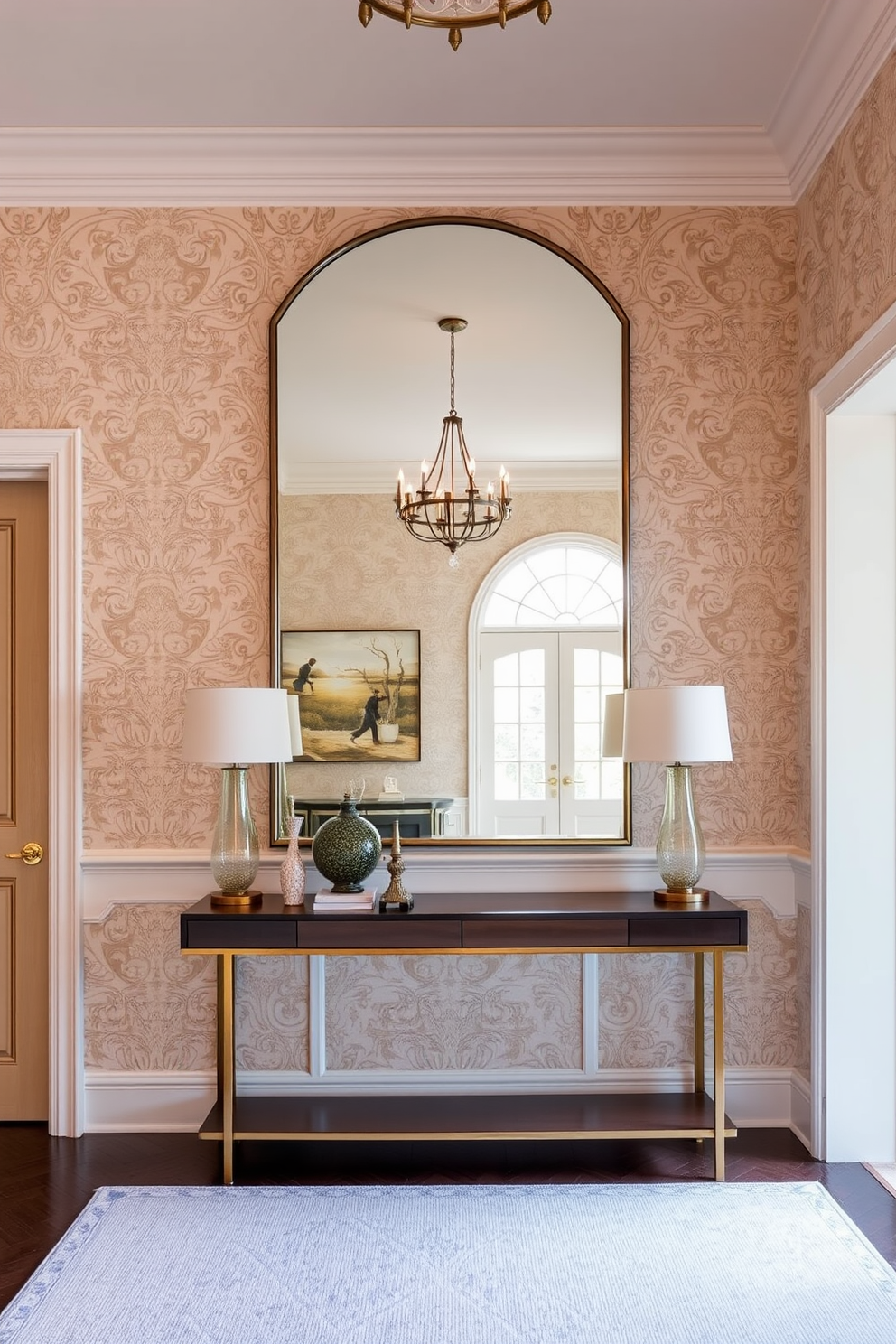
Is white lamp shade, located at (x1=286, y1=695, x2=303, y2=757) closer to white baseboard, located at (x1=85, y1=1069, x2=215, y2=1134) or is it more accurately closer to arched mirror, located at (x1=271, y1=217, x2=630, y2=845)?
arched mirror, located at (x1=271, y1=217, x2=630, y2=845)

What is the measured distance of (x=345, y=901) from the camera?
3.14 m

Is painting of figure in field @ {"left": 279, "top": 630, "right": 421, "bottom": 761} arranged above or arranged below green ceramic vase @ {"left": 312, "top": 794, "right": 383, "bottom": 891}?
above

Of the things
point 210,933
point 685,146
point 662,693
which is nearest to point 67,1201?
point 210,933

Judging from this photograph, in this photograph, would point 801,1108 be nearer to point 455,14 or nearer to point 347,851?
point 347,851

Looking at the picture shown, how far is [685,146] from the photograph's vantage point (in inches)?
136

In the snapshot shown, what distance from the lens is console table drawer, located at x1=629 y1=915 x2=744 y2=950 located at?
310 centimetres

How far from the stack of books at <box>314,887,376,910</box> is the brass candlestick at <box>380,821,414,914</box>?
1.9 inches

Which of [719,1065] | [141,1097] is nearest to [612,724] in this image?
[719,1065]

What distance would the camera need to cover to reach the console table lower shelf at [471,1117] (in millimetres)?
3084

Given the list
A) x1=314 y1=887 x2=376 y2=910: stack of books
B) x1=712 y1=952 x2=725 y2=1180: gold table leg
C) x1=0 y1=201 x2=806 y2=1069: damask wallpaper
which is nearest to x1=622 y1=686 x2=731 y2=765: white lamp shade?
x1=0 y1=201 x2=806 y2=1069: damask wallpaper

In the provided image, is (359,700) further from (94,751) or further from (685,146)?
(685,146)

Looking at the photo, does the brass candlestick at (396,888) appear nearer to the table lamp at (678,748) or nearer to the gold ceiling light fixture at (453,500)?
the table lamp at (678,748)

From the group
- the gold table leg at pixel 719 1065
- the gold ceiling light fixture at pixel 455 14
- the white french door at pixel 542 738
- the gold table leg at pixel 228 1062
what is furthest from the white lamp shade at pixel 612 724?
the gold ceiling light fixture at pixel 455 14

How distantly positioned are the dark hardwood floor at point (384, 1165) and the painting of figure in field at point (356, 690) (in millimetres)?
1237
